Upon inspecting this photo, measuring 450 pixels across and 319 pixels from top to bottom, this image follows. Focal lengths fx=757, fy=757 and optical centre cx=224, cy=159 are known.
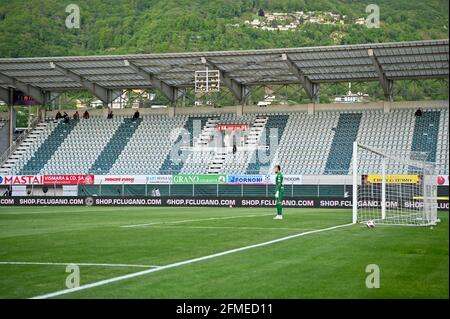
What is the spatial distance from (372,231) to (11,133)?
5020 centimetres

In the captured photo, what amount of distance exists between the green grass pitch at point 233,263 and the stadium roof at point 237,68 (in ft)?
105

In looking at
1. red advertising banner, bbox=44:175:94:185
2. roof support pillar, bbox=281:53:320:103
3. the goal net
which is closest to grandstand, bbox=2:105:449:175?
roof support pillar, bbox=281:53:320:103

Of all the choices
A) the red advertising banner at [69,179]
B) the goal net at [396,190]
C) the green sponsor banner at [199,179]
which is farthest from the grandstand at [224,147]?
the goal net at [396,190]

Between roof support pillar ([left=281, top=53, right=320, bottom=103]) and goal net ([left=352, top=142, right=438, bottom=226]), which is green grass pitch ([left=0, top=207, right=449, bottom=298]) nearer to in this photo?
goal net ([left=352, top=142, right=438, bottom=226])

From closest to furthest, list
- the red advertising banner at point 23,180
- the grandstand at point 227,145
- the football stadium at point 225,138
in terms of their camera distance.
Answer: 1. the grandstand at point 227,145
2. the football stadium at point 225,138
3. the red advertising banner at point 23,180

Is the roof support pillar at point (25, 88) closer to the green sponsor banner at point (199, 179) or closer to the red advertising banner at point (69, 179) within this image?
the red advertising banner at point (69, 179)

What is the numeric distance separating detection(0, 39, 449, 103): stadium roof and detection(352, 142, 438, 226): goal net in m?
6.66

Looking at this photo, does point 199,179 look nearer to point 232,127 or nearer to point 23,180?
point 232,127

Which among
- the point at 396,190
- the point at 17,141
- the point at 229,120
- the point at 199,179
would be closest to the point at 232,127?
the point at 229,120

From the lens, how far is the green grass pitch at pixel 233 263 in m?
9.39

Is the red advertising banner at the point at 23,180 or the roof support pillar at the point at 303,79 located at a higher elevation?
the roof support pillar at the point at 303,79

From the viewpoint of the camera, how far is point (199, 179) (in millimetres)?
53281
